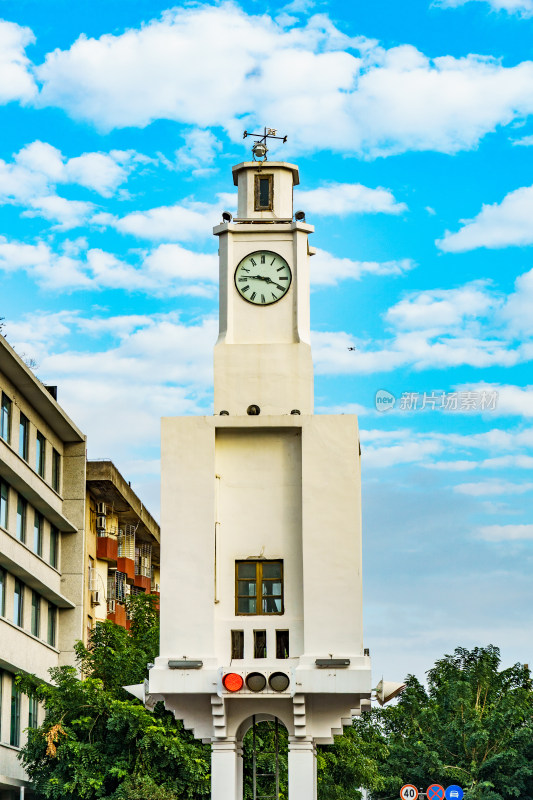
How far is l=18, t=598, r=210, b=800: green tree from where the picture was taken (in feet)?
112

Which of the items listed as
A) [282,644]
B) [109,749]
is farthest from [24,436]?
[282,644]

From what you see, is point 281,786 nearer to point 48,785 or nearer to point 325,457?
point 48,785

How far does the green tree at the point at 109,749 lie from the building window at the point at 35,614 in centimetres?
1696

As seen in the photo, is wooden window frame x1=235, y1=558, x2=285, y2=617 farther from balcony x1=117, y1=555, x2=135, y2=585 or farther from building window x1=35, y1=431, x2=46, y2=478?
balcony x1=117, y1=555, x2=135, y2=585

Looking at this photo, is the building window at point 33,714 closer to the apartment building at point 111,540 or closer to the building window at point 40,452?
the apartment building at point 111,540

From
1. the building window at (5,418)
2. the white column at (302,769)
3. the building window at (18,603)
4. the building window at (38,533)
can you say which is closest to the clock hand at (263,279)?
the white column at (302,769)

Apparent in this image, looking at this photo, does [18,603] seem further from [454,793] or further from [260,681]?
[260,681]

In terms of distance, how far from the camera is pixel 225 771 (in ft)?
93.1

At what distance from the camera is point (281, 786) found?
38219 mm

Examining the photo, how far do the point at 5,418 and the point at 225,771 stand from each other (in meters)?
24.8

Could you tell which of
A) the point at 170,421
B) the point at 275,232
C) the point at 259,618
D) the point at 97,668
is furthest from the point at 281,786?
the point at 275,232

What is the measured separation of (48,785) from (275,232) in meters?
16.2

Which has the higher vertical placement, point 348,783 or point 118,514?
point 118,514

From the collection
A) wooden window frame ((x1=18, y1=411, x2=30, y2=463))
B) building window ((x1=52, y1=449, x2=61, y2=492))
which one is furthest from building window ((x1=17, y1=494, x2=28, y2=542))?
building window ((x1=52, y1=449, x2=61, y2=492))
